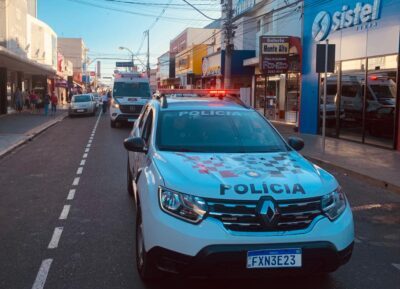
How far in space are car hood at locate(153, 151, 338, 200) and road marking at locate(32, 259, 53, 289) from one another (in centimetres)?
150

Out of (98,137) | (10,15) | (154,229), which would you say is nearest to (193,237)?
(154,229)

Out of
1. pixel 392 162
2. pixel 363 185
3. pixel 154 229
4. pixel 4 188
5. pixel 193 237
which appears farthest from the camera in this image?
pixel 392 162

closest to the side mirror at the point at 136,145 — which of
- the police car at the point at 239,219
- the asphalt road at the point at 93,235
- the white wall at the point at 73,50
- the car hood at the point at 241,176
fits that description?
the car hood at the point at 241,176

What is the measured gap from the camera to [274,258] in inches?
151

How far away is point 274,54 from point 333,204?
1909 cm

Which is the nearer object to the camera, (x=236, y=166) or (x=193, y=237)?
(x=193, y=237)

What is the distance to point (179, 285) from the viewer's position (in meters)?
4.47

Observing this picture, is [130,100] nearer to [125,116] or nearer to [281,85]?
[125,116]

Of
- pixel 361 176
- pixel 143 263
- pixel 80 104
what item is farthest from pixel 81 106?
pixel 143 263

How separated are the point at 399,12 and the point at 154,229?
499 inches

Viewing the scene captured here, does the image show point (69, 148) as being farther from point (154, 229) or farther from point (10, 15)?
point (10, 15)

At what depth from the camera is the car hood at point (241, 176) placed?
3.97m

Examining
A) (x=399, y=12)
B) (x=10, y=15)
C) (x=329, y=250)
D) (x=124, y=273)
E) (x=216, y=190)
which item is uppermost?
(x=10, y=15)

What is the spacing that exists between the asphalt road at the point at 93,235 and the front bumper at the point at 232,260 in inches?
24.7
